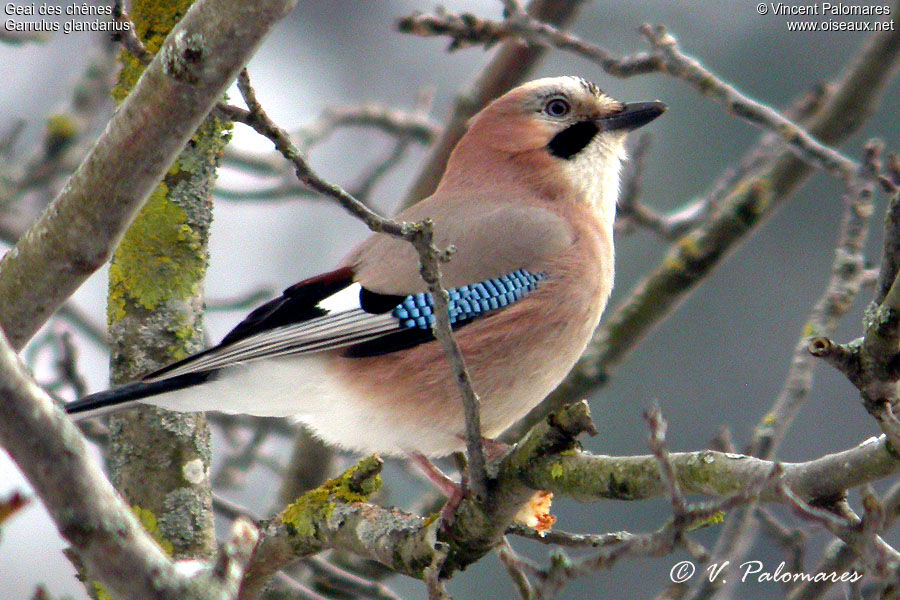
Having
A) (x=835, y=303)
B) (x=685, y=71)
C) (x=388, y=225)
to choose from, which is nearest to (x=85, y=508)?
(x=388, y=225)

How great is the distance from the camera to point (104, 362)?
8883 mm

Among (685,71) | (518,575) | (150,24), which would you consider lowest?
(518,575)

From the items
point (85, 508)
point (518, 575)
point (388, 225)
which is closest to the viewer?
point (85, 508)

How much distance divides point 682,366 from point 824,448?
1.42 metres

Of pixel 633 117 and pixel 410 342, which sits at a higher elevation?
pixel 633 117

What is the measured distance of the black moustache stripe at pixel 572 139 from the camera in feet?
16.2

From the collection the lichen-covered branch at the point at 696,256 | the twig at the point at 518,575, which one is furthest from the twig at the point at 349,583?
the twig at the point at 518,575

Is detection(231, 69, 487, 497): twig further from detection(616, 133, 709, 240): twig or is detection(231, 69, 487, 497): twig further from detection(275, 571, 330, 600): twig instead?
detection(616, 133, 709, 240): twig

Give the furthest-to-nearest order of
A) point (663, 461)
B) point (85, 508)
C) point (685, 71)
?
1. point (685, 71)
2. point (663, 461)
3. point (85, 508)

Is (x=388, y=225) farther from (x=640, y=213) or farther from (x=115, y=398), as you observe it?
(x=640, y=213)

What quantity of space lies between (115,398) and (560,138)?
238 cm

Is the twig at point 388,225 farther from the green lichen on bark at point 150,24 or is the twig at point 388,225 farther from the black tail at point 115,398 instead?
the green lichen on bark at point 150,24

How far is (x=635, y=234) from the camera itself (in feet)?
30.4

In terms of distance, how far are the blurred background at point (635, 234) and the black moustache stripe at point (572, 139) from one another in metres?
2.50
